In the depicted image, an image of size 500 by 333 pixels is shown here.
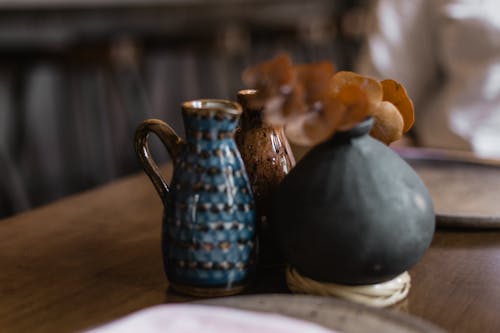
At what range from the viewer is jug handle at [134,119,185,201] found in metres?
0.62

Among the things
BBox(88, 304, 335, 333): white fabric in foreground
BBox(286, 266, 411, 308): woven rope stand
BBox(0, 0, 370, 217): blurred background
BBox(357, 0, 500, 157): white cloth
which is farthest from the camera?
BBox(0, 0, 370, 217): blurred background

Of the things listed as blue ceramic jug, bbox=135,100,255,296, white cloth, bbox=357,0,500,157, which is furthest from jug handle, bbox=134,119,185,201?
white cloth, bbox=357,0,500,157

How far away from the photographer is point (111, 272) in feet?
2.20

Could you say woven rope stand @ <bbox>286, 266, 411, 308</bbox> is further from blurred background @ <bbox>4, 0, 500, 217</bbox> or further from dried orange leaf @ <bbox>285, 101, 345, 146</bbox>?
blurred background @ <bbox>4, 0, 500, 217</bbox>

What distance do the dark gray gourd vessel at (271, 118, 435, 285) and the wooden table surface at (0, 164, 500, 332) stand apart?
6 centimetres

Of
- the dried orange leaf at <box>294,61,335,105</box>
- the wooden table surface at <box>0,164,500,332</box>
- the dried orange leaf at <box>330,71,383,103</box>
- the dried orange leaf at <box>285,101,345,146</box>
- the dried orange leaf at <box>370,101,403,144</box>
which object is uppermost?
the dried orange leaf at <box>294,61,335,105</box>

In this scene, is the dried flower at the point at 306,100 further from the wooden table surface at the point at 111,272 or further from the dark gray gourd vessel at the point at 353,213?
the wooden table surface at the point at 111,272

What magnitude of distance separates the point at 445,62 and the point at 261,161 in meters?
1.29

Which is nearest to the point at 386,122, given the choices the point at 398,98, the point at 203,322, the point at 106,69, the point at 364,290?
the point at 398,98

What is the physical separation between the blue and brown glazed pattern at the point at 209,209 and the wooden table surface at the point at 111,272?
4 centimetres

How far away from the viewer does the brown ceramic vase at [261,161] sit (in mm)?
643

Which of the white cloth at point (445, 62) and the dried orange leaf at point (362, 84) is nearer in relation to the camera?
the dried orange leaf at point (362, 84)

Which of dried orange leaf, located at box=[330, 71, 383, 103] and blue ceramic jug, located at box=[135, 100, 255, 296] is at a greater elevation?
dried orange leaf, located at box=[330, 71, 383, 103]

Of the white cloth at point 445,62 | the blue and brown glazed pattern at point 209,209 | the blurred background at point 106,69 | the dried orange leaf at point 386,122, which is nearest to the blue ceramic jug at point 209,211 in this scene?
the blue and brown glazed pattern at point 209,209
